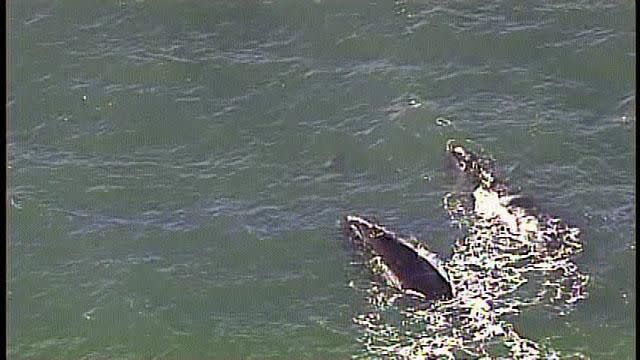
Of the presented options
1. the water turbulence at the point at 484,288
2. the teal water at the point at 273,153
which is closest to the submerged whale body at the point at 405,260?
the water turbulence at the point at 484,288

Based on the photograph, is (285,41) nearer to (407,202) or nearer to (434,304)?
(407,202)

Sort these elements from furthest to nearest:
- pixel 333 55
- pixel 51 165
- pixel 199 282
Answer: pixel 333 55 → pixel 51 165 → pixel 199 282

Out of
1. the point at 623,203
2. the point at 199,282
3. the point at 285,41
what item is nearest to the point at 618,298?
the point at 623,203

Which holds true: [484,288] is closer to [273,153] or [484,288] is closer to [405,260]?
[405,260]

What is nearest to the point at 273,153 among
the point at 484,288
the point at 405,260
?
the point at 405,260

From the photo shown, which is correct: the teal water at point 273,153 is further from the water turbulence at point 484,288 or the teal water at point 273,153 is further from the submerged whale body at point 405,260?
the submerged whale body at point 405,260
